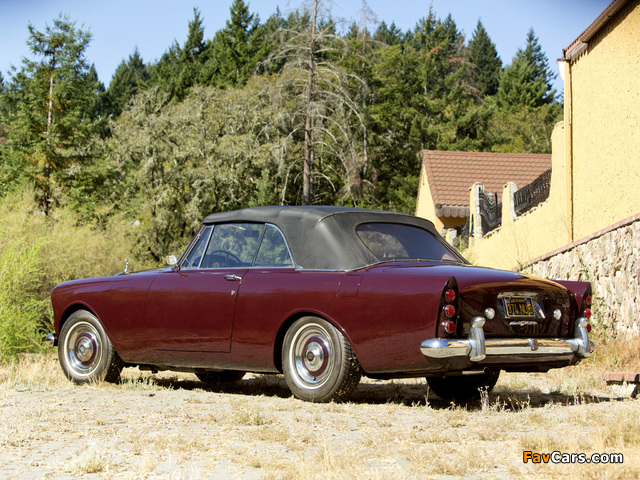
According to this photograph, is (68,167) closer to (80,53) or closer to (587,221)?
(80,53)

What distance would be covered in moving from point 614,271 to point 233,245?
246 inches

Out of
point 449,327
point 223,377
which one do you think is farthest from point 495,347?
point 223,377

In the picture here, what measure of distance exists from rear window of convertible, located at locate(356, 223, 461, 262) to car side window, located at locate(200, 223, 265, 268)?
1.04 meters

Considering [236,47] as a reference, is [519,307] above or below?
below

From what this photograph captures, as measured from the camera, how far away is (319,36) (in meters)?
35.9

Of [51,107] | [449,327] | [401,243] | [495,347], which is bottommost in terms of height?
[495,347]

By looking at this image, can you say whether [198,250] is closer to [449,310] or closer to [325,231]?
[325,231]

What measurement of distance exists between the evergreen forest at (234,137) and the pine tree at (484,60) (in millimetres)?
16701

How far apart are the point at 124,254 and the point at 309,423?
1912 centimetres

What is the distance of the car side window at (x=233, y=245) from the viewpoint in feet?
24.6

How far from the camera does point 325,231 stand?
701cm

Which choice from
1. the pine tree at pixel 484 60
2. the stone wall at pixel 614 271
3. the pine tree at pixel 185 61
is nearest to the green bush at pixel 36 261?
the stone wall at pixel 614 271

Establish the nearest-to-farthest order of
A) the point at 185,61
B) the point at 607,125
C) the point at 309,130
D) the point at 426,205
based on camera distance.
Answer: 1. the point at 607,125
2. the point at 426,205
3. the point at 309,130
4. the point at 185,61

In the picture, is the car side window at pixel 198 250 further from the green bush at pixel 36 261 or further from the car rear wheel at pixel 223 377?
the green bush at pixel 36 261
